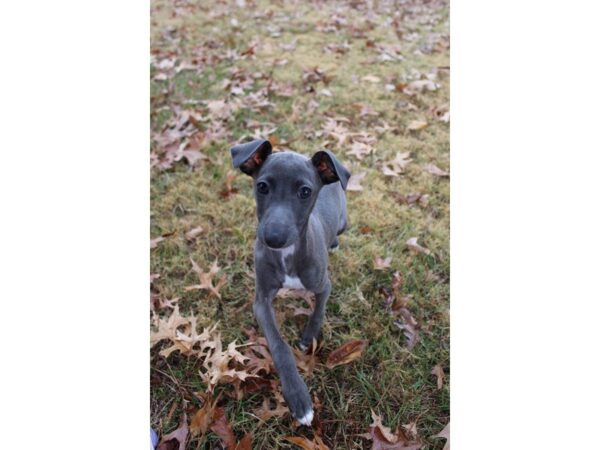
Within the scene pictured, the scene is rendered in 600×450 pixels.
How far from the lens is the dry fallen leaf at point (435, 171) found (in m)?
4.99

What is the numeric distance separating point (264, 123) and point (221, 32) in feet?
11.3

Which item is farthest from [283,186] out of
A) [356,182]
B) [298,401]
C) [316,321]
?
[356,182]

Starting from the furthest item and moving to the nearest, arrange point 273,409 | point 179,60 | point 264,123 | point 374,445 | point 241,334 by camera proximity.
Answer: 1. point 179,60
2. point 264,123
3. point 241,334
4. point 273,409
5. point 374,445

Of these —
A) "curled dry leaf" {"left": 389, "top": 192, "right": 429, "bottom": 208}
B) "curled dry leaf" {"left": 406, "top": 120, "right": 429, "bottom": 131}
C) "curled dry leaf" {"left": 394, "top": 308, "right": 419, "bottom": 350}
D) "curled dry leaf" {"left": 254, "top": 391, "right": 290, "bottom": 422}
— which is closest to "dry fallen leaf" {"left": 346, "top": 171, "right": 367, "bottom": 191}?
"curled dry leaf" {"left": 389, "top": 192, "right": 429, "bottom": 208}

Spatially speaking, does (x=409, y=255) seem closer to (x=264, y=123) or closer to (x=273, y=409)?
(x=273, y=409)

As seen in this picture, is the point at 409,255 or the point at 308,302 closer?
the point at 308,302

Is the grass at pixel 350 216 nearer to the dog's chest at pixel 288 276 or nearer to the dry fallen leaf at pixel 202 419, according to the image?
the dry fallen leaf at pixel 202 419

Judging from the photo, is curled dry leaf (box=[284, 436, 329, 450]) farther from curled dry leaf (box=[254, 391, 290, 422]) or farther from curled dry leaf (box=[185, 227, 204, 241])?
curled dry leaf (box=[185, 227, 204, 241])

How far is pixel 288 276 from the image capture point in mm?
3059

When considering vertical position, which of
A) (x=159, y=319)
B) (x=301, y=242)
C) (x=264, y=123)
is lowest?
(x=159, y=319)

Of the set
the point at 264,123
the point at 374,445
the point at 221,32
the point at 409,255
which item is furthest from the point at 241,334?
the point at 221,32

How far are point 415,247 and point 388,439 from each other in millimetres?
1852

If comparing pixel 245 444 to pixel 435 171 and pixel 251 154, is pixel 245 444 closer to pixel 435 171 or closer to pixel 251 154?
pixel 251 154

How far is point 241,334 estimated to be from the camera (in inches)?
136
